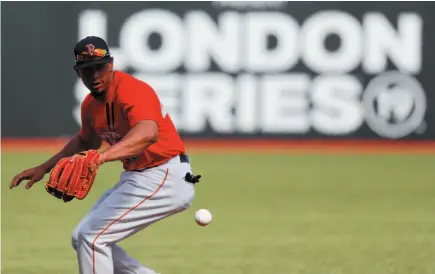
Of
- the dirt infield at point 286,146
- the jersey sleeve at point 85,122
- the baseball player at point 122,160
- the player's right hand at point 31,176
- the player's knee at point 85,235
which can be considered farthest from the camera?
the dirt infield at point 286,146

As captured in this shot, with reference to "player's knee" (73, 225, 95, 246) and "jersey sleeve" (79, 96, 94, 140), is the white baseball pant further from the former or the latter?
"jersey sleeve" (79, 96, 94, 140)

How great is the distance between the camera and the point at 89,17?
2117 centimetres

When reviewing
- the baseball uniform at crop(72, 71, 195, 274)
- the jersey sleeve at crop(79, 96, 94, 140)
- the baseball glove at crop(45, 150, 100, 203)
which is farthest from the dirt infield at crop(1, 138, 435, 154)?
the baseball glove at crop(45, 150, 100, 203)

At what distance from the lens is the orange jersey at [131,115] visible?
6.19m

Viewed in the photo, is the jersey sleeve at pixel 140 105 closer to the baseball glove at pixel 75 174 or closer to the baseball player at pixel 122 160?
the baseball player at pixel 122 160

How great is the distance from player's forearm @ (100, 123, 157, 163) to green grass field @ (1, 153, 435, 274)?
259 centimetres

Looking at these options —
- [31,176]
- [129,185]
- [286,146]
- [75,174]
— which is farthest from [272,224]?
[286,146]

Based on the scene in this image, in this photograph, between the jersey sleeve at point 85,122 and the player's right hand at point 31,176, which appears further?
the player's right hand at point 31,176

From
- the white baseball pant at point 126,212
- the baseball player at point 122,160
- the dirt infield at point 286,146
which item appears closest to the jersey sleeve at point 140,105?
the baseball player at point 122,160

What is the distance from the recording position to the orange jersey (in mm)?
6188

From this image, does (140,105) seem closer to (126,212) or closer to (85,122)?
(126,212)

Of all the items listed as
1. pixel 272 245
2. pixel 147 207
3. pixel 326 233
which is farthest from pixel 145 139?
pixel 326 233

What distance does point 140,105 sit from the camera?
617cm

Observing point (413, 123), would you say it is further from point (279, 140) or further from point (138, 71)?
point (138, 71)
